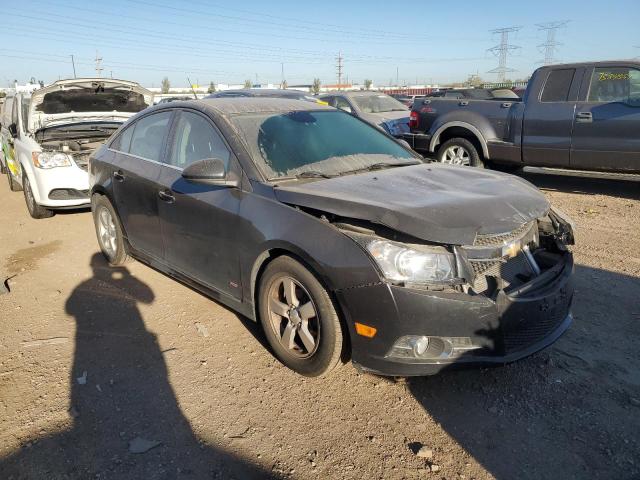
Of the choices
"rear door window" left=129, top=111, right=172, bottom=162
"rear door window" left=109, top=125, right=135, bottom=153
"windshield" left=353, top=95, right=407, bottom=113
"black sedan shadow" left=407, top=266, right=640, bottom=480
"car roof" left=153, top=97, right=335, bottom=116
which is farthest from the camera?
"windshield" left=353, top=95, right=407, bottom=113

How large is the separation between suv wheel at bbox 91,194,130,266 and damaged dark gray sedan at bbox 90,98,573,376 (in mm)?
730

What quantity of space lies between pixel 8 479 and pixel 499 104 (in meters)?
8.02

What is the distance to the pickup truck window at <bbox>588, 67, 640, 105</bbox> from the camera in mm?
7016

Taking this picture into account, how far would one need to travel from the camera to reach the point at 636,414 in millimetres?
2693

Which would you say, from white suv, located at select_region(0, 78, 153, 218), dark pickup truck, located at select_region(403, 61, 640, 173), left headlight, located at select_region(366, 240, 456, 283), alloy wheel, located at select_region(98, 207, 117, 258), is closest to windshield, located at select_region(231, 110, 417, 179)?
left headlight, located at select_region(366, 240, 456, 283)

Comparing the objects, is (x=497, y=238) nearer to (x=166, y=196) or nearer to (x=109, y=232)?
(x=166, y=196)

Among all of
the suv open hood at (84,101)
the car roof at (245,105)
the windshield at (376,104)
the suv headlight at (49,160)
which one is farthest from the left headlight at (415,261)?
the windshield at (376,104)

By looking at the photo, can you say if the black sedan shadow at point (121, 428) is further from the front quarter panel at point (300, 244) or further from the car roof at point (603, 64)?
the car roof at point (603, 64)

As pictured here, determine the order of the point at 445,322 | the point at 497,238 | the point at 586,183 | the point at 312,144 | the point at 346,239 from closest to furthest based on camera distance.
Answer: the point at 445,322 < the point at 346,239 < the point at 497,238 < the point at 312,144 < the point at 586,183

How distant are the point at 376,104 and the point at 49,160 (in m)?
8.74

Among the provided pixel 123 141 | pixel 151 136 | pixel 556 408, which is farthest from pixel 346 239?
pixel 123 141

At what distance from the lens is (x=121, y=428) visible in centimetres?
272

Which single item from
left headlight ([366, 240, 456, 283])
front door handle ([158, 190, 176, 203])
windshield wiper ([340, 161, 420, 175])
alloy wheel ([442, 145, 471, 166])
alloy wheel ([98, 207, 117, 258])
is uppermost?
windshield wiper ([340, 161, 420, 175])

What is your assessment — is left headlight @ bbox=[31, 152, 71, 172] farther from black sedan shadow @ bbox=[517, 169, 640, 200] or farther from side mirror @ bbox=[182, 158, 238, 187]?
black sedan shadow @ bbox=[517, 169, 640, 200]
